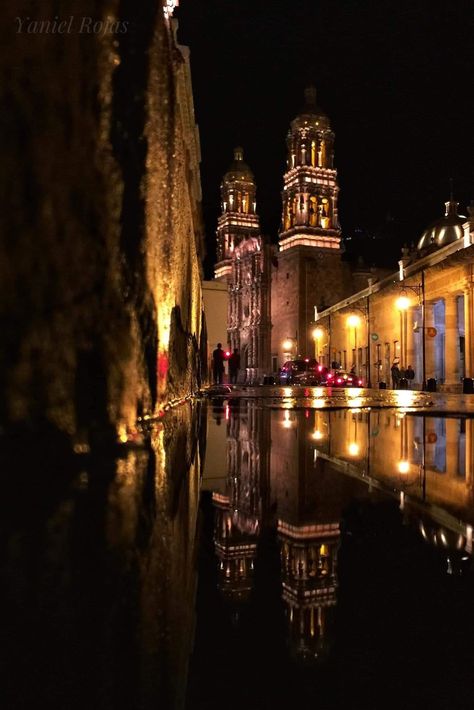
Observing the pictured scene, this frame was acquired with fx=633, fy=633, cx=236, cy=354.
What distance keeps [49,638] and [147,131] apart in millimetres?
2872

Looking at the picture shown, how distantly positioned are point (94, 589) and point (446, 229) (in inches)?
1596

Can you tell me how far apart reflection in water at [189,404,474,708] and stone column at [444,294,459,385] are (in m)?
24.6

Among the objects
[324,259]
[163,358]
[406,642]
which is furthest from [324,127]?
[406,642]

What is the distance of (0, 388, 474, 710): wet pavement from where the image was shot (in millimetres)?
654

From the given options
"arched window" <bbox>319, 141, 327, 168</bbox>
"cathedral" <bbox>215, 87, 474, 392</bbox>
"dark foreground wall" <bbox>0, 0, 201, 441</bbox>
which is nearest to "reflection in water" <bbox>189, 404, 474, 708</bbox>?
"dark foreground wall" <bbox>0, 0, 201, 441</bbox>

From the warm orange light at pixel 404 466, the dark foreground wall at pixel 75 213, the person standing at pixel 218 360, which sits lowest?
the warm orange light at pixel 404 466

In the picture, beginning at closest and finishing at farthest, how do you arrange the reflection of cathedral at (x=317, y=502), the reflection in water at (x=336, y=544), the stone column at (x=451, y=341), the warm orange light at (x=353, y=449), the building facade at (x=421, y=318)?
the reflection in water at (x=336, y=544) < the reflection of cathedral at (x=317, y=502) < the warm orange light at (x=353, y=449) < the building facade at (x=421, y=318) < the stone column at (x=451, y=341)

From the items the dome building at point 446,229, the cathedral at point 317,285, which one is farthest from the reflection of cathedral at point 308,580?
the dome building at point 446,229

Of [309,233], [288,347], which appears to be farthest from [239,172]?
[288,347]

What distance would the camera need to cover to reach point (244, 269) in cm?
6247

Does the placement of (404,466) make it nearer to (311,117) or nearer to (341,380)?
(341,380)

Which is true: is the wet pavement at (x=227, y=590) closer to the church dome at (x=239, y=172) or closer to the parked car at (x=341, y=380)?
the parked car at (x=341, y=380)

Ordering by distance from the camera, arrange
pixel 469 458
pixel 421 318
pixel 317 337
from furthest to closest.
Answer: pixel 317 337 → pixel 421 318 → pixel 469 458

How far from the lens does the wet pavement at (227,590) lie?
0.65 m
